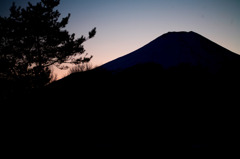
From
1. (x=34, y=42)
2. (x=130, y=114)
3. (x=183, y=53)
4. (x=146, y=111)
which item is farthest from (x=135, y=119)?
(x=34, y=42)

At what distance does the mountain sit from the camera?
487 centimetres

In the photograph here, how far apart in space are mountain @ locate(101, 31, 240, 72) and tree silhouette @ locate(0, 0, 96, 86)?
6.09 metres

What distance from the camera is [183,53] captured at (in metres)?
5.16

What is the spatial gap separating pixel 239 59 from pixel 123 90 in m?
5.65

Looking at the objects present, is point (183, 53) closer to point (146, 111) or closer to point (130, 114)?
point (146, 111)

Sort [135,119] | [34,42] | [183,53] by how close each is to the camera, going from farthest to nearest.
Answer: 1. [34,42]
2. [183,53]
3. [135,119]

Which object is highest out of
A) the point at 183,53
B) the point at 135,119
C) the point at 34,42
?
the point at 34,42

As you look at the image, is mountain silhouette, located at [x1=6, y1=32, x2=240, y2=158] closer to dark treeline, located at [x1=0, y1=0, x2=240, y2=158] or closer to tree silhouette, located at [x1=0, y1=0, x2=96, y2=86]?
dark treeline, located at [x1=0, y1=0, x2=240, y2=158]

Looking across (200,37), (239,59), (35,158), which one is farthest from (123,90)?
(239,59)

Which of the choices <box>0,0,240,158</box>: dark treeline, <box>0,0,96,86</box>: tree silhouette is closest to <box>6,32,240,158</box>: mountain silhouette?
<box>0,0,240,158</box>: dark treeline

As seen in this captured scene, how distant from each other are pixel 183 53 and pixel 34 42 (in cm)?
989

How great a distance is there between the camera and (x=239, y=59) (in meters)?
5.48

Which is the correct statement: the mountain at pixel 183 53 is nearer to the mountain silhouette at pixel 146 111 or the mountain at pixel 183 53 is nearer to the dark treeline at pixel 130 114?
the mountain silhouette at pixel 146 111

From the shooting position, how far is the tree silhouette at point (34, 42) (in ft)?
27.0
